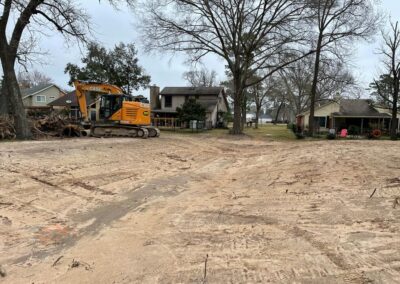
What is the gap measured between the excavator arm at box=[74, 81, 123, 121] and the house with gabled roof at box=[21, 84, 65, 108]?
4145 centimetres

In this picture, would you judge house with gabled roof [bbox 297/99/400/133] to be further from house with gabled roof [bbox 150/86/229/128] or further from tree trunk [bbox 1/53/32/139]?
tree trunk [bbox 1/53/32/139]

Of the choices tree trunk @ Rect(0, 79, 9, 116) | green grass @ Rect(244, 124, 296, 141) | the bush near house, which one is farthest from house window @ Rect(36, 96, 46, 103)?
tree trunk @ Rect(0, 79, 9, 116)

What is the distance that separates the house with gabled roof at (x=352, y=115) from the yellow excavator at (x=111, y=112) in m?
24.3

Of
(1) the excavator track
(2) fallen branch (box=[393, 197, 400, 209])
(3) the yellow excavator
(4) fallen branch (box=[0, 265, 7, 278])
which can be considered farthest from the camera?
(1) the excavator track

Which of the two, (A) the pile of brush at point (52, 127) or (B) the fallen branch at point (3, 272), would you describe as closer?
(B) the fallen branch at point (3, 272)

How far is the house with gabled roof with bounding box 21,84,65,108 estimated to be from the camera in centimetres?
6332

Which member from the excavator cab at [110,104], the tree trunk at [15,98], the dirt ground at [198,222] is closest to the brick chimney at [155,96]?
the excavator cab at [110,104]

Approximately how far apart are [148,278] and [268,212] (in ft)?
11.7

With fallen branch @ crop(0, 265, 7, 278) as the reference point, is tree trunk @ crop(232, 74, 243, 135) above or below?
above

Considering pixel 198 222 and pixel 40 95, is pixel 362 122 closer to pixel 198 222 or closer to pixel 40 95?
pixel 198 222

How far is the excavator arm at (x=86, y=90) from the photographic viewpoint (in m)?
24.4

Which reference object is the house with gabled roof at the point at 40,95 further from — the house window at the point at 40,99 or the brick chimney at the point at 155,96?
the brick chimney at the point at 155,96

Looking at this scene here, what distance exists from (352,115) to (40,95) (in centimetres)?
4702

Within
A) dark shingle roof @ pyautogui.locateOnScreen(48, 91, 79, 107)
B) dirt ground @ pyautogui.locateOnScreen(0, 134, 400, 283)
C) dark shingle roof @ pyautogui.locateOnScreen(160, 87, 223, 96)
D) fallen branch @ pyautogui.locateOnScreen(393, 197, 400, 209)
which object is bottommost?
dirt ground @ pyautogui.locateOnScreen(0, 134, 400, 283)
